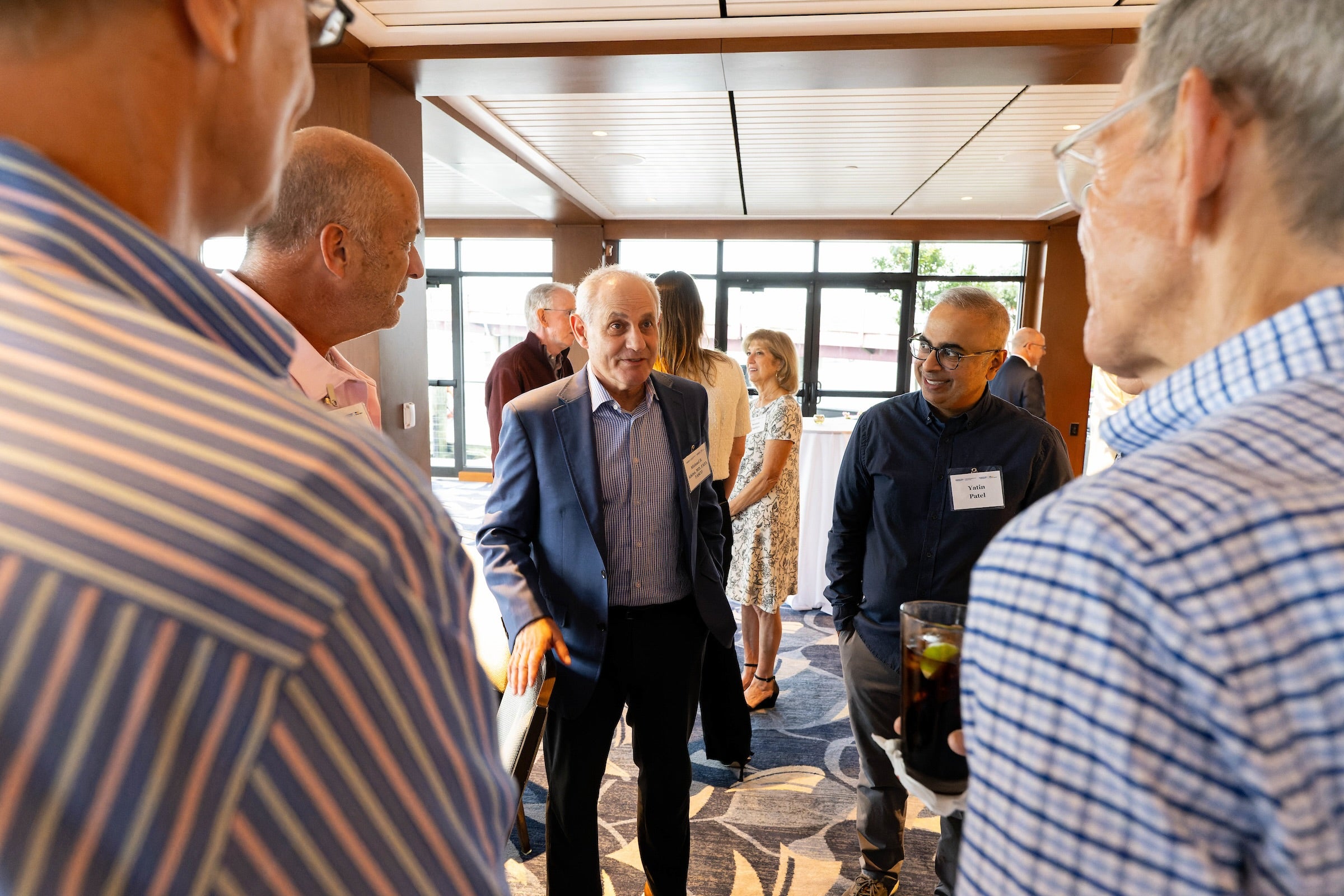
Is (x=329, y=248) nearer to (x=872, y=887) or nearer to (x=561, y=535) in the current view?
(x=561, y=535)

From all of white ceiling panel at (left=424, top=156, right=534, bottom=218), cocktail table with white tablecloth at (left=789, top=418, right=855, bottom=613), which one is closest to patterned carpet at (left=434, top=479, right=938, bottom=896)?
cocktail table with white tablecloth at (left=789, top=418, right=855, bottom=613)

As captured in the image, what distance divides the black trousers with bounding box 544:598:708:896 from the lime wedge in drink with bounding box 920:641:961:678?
109 cm

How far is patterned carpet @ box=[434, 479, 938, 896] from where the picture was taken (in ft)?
7.89

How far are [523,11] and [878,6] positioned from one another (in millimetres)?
1568

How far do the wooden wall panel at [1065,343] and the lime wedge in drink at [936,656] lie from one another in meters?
8.42

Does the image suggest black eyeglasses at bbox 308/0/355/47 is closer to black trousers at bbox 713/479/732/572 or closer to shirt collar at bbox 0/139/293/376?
shirt collar at bbox 0/139/293/376

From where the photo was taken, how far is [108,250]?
14.3 inches

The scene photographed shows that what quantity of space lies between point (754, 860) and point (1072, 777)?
240cm

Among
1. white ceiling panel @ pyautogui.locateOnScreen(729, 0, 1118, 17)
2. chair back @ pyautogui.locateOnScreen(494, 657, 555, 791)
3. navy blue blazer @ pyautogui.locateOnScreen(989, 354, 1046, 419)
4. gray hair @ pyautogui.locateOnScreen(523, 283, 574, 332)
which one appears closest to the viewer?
chair back @ pyautogui.locateOnScreen(494, 657, 555, 791)

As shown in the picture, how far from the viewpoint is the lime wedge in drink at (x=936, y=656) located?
1049 mm

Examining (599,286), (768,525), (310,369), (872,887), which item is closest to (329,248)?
(310,369)

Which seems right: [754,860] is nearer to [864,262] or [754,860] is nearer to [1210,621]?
[1210,621]

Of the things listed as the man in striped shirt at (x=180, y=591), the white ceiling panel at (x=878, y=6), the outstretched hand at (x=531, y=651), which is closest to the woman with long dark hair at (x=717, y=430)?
the outstretched hand at (x=531, y=651)

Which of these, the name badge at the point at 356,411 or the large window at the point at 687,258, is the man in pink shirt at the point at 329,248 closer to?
the name badge at the point at 356,411
